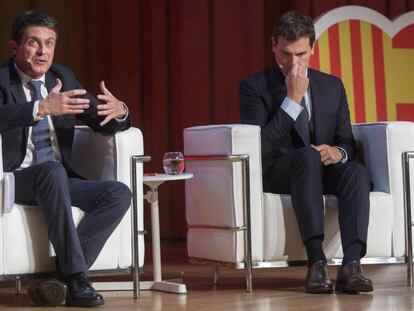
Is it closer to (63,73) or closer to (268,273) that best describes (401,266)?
(268,273)

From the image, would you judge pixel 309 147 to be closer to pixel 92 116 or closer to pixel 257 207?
pixel 257 207

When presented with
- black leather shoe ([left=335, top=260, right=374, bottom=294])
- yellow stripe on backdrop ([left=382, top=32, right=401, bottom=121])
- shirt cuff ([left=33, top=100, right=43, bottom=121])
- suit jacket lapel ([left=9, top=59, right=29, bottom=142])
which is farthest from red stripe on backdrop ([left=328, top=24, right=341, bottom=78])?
shirt cuff ([left=33, top=100, right=43, bottom=121])

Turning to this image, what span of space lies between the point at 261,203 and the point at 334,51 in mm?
1798

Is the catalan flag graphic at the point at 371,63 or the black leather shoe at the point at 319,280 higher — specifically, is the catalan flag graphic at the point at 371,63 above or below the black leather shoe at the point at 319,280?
above

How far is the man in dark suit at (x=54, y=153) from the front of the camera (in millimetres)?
3277

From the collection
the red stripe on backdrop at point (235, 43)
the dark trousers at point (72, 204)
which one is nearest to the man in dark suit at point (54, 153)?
the dark trousers at point (72, 204)

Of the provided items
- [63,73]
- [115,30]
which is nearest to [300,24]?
[63,73]

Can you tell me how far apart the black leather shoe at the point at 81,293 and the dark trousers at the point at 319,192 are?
2.74ft

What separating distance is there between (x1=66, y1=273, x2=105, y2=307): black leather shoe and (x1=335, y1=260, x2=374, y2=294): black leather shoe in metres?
0.90

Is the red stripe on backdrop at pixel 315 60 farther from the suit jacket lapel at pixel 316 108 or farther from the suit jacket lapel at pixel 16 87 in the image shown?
the suit jacket lapel at pixel 16 87

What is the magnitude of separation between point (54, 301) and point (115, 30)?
3.60 m

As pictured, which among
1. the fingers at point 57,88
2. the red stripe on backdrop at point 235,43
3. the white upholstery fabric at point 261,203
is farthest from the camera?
the red stripe on backdrop at point 235,43

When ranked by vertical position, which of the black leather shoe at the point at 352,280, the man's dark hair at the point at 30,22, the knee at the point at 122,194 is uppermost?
the man's dark hair at the point at 30,22

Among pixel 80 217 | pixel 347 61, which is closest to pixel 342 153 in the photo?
pixel 80 217
